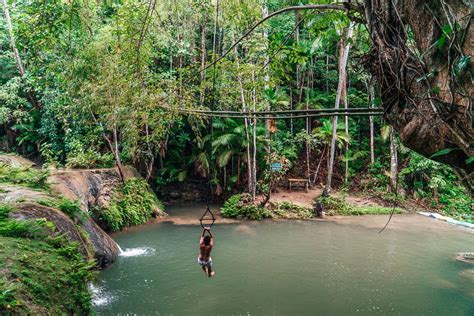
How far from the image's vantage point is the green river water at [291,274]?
18.5 feet

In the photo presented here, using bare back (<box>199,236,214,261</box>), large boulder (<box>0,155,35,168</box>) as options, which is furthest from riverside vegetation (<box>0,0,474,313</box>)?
bare back (<box>199,236,214,261</box>)

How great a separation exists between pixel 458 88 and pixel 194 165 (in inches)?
513

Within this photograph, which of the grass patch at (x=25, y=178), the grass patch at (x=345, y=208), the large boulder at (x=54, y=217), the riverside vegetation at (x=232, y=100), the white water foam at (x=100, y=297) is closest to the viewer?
the riverside vegetation at (x=232, y=100)

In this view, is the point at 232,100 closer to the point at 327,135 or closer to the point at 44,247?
the point at 327,135

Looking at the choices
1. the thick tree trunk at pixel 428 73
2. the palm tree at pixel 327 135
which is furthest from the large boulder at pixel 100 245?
the palm tree at pixel 327 135

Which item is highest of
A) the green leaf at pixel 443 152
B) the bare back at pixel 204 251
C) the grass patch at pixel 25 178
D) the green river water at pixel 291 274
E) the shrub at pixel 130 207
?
the green leaf at pixel 443 152

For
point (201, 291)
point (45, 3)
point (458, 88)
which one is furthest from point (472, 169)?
point (201, 291)

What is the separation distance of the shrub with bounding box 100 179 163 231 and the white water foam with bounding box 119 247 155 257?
1649mm

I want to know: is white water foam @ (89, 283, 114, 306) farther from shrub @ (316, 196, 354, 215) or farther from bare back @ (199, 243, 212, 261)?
shrub @ (316, 196, 354, 215)

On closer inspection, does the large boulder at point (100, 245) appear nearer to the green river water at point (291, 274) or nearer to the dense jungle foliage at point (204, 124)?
the green river water at point (291, 274)

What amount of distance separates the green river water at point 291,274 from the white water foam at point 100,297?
17 mm

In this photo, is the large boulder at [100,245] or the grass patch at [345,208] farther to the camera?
the grass patch at [345,208]

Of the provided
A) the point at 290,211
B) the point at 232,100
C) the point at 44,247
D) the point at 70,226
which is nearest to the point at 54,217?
the point at 70,226

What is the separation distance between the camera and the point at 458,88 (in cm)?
196
